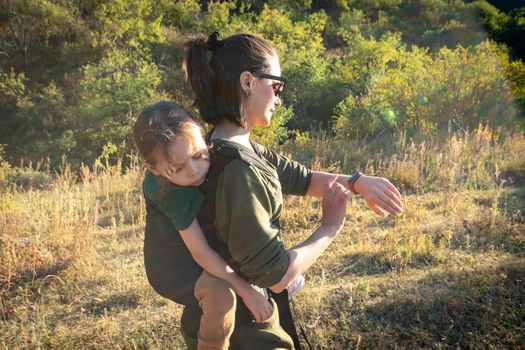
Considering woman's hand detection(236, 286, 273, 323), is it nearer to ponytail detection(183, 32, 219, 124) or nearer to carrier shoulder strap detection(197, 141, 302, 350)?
carrier shoulder strap detection(197, 141, 302, 350)

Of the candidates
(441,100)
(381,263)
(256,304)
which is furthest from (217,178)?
(441,100)

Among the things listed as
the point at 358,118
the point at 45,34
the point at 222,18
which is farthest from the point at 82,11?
the point at 358,118

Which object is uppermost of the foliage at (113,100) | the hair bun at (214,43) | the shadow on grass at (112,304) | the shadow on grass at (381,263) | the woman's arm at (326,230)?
the hair bun at (214,43)

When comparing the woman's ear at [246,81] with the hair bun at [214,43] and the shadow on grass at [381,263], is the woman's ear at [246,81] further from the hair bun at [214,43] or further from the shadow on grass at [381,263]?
the shadow on grass at [381,263]

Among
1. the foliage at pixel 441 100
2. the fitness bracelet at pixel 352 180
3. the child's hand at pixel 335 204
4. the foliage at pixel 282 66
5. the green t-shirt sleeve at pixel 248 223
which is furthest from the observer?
the foliage at pixel 282 66

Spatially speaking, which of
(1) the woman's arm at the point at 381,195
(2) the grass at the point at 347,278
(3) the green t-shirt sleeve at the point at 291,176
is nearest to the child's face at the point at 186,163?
(3) the green t-shirt sleeve at the point at 291,176

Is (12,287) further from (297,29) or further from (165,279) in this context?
(297,29)

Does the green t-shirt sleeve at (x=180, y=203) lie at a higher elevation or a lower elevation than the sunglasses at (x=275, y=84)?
lower

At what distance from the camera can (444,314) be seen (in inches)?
132

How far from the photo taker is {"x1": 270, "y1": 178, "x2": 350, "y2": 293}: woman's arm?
183 cm

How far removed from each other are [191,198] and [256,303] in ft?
1.35

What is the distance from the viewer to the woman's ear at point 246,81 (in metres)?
1.79

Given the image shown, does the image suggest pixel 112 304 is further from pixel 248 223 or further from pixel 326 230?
pixel 248 223

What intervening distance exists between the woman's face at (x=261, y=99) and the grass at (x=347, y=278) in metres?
1.57
